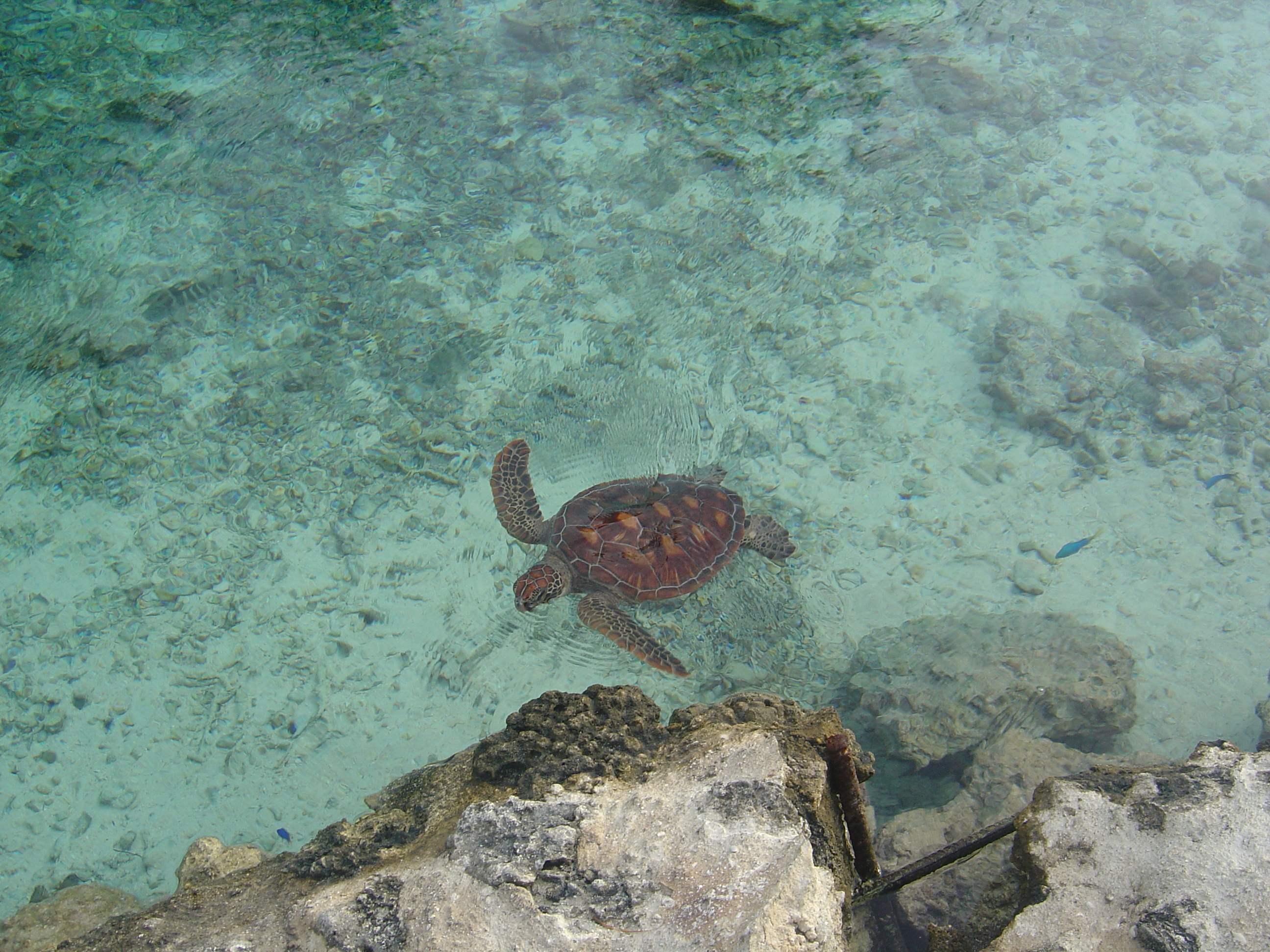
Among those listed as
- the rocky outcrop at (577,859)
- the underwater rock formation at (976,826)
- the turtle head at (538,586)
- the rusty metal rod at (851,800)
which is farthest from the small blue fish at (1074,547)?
the turtle head at (538,586)

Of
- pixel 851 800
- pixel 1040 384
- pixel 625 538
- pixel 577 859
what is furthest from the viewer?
pixel 1040 384

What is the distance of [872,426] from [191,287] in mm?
4285

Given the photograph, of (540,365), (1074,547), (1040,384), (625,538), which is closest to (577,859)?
(625,538)

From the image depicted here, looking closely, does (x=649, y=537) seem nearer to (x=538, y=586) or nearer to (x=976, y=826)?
(x=538, y=586)

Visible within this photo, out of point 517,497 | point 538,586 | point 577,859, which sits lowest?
point 538,586

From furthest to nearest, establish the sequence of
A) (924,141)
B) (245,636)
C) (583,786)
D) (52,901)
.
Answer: (924,141), (245,636), (52,901), (583,786)

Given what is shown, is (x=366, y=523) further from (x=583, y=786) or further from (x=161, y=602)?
(x=583, y=786)

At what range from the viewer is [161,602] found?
3730 millimetres

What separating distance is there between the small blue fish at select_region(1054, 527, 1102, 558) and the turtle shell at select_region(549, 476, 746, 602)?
1763 millimetres

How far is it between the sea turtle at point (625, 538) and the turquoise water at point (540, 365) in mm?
178

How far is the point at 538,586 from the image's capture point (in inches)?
141

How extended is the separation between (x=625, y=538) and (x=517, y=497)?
620 mm

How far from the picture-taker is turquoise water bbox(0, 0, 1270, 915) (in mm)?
3566

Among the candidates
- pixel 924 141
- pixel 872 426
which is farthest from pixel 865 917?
pixel 924 141
